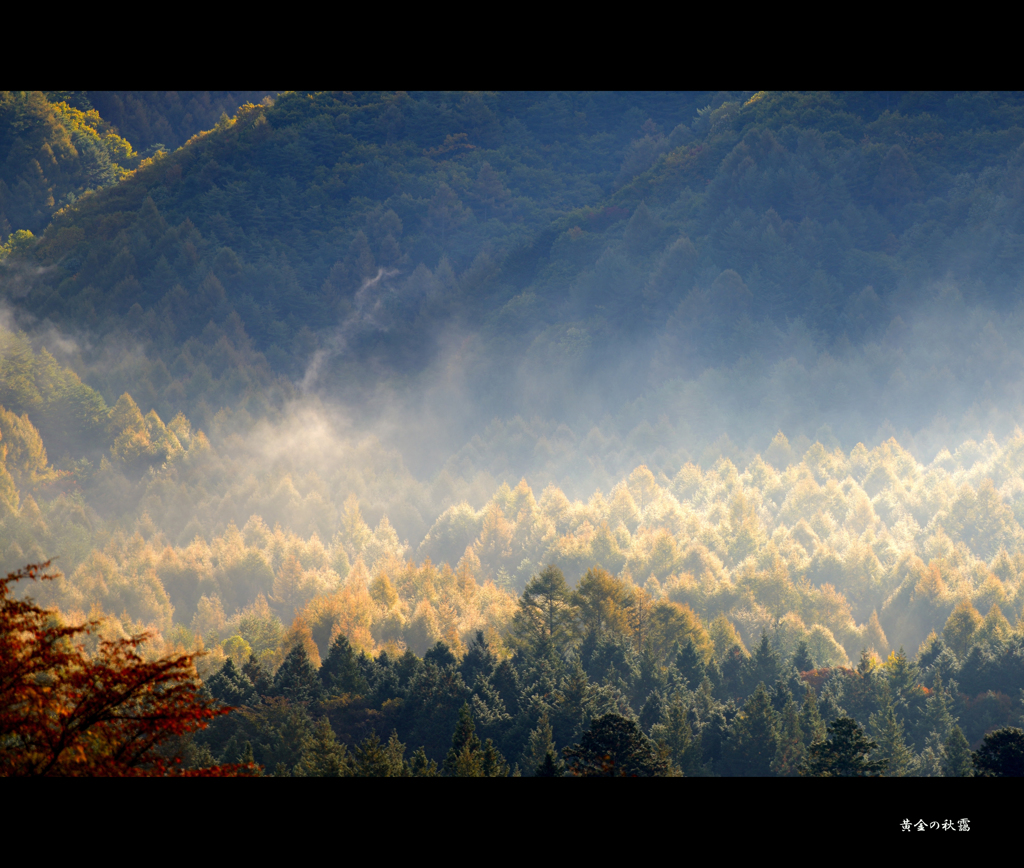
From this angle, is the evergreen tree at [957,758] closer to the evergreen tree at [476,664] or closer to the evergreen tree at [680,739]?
the evergreen tree at [680,739]

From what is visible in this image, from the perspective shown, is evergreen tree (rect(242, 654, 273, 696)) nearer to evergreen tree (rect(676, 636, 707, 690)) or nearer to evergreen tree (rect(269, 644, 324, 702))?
evergreen tree (rect(269, 644, 324, 702))

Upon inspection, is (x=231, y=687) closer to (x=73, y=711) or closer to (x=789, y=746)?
(x=789, y=746)

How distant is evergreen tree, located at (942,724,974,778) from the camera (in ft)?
239

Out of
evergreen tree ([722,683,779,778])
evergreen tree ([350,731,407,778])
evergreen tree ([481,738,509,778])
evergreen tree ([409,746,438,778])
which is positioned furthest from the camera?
evergreen tree ([722,683,779,778])

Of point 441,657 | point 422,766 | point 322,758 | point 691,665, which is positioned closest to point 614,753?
point 422,766

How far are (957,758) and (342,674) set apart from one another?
156 feet

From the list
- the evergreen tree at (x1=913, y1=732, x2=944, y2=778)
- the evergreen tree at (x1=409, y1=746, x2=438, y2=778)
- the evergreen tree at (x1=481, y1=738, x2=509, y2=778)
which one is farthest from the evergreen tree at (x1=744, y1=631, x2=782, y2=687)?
the evergreen tree at (x1=409, y1=746, x2=438, y2=778)

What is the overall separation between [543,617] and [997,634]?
165 ft

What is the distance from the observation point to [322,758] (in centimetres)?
6794

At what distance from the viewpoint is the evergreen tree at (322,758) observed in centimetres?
6512

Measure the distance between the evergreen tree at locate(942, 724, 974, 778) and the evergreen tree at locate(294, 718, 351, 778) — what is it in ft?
126

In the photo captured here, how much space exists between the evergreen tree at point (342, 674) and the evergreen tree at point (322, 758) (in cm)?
1701
